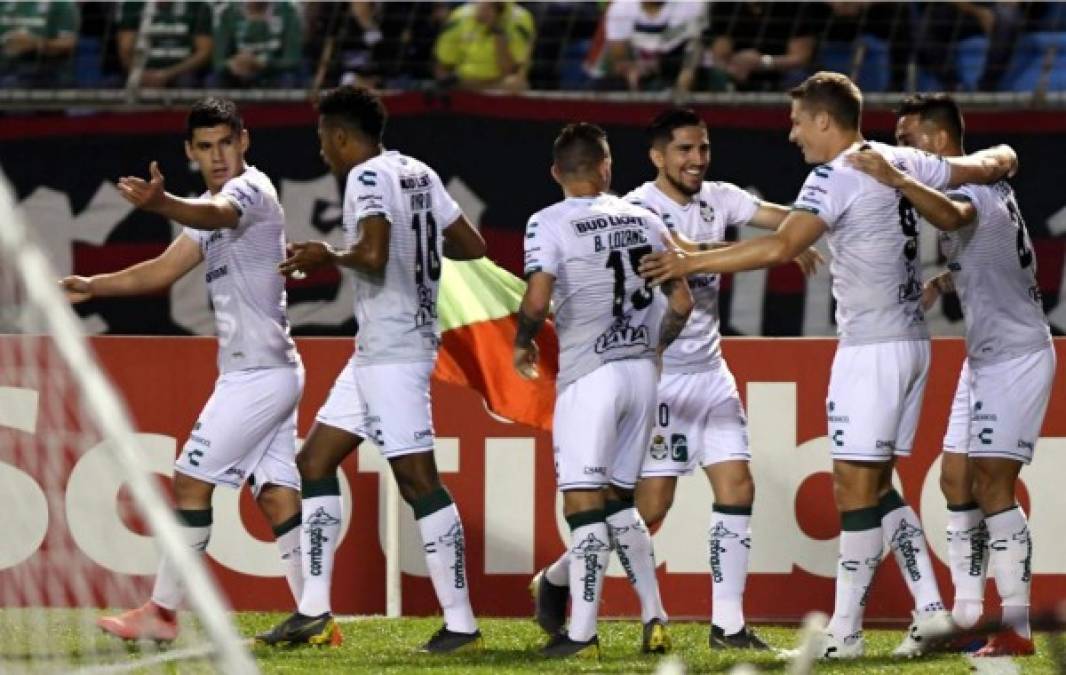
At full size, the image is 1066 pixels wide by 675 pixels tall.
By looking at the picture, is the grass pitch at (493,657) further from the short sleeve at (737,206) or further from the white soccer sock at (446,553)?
the short sleeve at (737,206)

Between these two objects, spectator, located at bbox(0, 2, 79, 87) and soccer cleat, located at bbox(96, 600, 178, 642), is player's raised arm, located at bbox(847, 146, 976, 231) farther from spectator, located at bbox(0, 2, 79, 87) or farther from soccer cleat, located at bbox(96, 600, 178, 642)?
spectator, located at bbox(0, 2, 79, 87)

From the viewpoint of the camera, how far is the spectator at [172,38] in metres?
12.3

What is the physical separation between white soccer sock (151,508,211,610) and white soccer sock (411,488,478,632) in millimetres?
885

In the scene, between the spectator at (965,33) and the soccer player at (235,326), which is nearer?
the soccer player at (235,326)

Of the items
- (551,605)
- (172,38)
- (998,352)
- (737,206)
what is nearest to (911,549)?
(998,352)

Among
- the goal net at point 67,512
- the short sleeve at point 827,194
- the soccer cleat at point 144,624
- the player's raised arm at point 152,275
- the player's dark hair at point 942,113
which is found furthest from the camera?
the player's raised arm at point 152,275

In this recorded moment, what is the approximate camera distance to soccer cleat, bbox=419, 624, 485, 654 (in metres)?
7.65

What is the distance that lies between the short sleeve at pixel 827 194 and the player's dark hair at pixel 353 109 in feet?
5.31

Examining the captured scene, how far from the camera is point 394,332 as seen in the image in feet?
25.4

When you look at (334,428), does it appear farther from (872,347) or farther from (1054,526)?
(1054,526)

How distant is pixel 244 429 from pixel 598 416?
145cm

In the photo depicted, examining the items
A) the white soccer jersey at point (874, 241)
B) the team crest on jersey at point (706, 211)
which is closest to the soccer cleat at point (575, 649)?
the white soccer jersey at point (874, 241)

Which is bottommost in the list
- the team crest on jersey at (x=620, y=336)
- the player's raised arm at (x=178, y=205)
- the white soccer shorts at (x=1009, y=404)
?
the white soccer shorts at (x=1009, y=404)

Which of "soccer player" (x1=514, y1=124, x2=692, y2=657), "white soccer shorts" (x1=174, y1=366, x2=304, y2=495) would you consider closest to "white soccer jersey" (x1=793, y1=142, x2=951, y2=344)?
"soccer player" (x1=514, y1=124, x2=692, y2=657)
